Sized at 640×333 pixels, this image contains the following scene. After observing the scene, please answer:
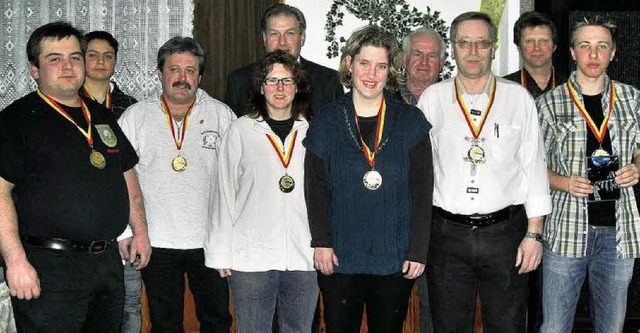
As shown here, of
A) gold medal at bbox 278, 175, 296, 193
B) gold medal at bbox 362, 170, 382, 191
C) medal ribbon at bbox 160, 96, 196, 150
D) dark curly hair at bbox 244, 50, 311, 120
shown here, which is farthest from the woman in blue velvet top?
medal ribbon at bbox 160, 96, 196, 150

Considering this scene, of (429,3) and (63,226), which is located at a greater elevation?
(429,3)

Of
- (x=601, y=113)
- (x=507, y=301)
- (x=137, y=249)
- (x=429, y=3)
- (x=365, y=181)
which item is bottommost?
(x=507, y=301)

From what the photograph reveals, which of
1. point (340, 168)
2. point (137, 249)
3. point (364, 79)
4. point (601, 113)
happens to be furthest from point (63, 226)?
point (601, 113)

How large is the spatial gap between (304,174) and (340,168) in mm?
185

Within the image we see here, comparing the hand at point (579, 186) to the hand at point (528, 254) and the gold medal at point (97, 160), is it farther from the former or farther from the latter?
the gold medal at point (97, 160)

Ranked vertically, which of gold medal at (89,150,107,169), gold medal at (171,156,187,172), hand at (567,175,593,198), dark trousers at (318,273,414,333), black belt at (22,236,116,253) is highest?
gold medal at (89,150,107,169)

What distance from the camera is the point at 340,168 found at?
9.52 feet

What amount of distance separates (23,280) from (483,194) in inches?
74.1

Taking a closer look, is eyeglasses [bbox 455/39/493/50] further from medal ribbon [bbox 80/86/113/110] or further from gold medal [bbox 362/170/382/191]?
medal ribbon [bbox 80/86/113/110]

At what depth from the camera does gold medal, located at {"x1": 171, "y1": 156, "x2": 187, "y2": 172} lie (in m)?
3.43

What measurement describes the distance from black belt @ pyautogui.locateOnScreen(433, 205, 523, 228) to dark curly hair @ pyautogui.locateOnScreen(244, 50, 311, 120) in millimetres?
794

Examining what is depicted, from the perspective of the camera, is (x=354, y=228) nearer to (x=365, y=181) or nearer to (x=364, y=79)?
(x=365, y=181)

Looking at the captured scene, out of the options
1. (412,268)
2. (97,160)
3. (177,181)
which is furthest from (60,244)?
(412,268)

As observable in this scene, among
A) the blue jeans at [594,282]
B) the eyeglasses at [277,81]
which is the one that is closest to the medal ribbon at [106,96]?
the eyeglasses at [277,81]
